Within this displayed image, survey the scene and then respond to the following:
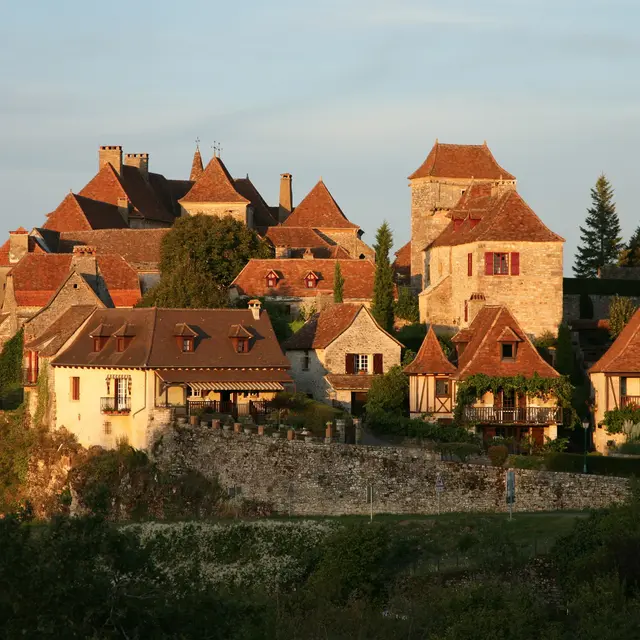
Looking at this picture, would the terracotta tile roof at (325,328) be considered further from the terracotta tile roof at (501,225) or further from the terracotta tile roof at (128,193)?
the terracotta tile roof at (128,193)

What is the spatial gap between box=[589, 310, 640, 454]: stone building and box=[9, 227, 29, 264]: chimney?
36.7 metres

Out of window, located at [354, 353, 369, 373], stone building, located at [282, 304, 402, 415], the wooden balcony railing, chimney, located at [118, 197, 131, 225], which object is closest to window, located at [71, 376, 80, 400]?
stone building, located at [282, 304, 402, 415]

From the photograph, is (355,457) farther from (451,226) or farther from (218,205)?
(218,205)

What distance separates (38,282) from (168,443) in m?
23.8

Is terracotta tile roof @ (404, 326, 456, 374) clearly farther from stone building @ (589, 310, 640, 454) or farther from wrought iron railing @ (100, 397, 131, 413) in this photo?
wrought iron railing @ (100, 397, 131, 413)

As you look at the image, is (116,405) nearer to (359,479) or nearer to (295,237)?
(359,479)

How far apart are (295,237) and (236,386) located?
108 ft

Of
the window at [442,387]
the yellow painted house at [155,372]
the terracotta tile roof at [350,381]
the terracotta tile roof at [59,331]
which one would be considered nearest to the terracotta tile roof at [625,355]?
the window at [442,387]

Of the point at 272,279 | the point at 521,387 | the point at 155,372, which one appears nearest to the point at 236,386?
the point at 155,372

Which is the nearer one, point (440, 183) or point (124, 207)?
point (440, 183)

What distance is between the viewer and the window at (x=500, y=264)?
64.4 m

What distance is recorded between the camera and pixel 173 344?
183ft

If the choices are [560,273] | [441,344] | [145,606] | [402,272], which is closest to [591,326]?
[560,273]

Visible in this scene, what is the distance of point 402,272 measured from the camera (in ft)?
279
